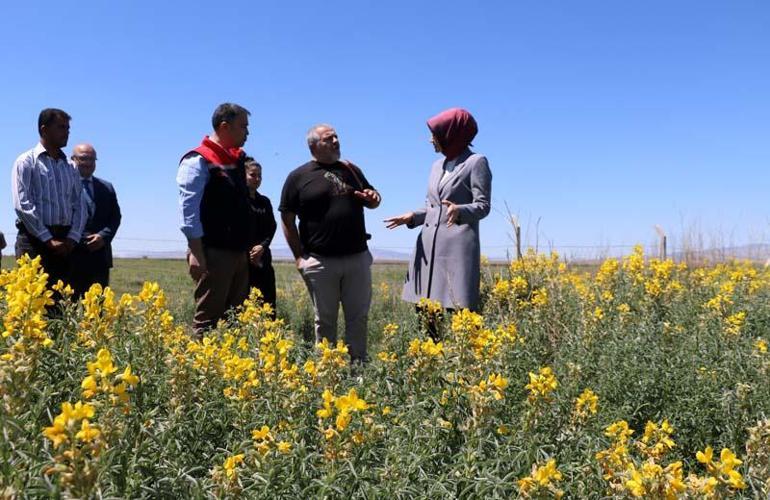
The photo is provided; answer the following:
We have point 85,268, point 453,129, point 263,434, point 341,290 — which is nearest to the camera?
point 263,434

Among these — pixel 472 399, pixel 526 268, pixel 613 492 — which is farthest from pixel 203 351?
pixel 526 268

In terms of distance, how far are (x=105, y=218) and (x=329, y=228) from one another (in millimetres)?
2270

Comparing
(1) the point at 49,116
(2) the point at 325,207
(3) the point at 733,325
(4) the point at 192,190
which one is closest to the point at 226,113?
(4) the point at 192,190

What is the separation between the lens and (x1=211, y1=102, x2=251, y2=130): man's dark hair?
13.5ft

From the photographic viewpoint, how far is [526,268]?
23.8ft

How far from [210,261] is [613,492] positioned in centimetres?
289

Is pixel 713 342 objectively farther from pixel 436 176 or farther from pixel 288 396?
pixel 288 396

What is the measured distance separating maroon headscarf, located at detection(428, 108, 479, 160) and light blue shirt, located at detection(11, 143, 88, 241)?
7.94 feet

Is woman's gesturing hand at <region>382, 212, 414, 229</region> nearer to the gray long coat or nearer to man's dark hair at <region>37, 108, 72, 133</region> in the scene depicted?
the gray long coat

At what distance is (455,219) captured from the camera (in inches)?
150

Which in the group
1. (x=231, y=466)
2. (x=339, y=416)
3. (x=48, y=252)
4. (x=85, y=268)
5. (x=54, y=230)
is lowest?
(x=231, y=466)

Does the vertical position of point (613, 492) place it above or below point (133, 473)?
below

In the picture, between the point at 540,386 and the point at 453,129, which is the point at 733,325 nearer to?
the point at 453,129

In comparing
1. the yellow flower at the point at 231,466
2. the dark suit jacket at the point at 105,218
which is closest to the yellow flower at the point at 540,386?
the yellow flower at the point at 231,466
